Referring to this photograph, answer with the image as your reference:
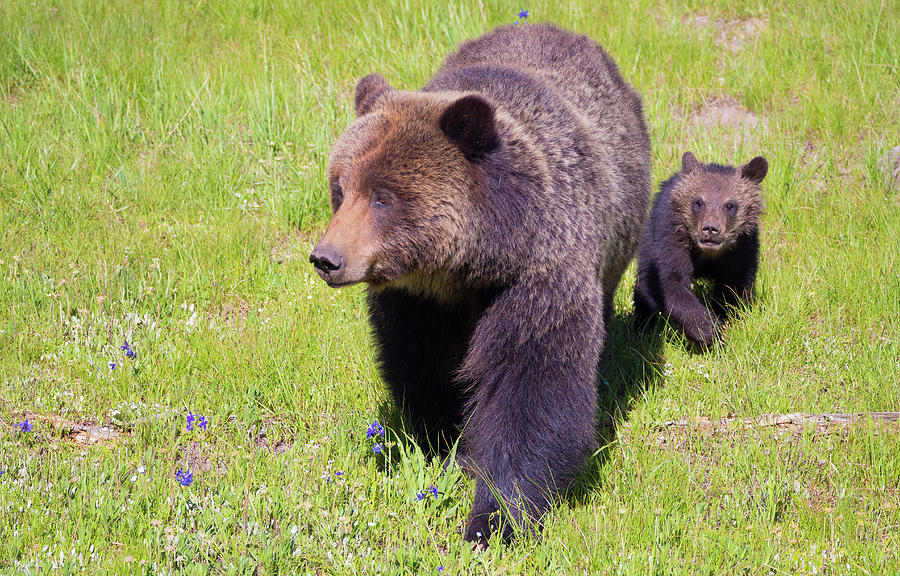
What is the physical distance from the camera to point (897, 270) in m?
6.18

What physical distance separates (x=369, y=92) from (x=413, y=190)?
34.3 inches

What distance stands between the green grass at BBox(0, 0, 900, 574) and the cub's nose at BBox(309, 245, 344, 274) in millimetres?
1179

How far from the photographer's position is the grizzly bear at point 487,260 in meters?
3.94

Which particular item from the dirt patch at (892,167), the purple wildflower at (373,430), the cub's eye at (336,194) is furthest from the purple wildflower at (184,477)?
the dirt patch at (892,167)

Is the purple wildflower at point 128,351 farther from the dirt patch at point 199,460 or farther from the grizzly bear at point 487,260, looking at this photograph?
the grizzly bear at point 487,260

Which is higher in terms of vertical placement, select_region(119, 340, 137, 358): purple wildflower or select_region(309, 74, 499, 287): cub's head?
select_region(309, 74, 499, 287): cub's head

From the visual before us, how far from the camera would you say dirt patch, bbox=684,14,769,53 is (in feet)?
29.9

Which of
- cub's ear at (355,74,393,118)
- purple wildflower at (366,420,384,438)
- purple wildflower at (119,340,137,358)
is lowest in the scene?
purple wildflower at (119,340,137,358)

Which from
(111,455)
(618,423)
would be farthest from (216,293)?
(618,423)

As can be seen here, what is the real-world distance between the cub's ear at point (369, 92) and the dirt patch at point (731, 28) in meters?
5.56

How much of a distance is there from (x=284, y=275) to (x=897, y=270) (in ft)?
14.3

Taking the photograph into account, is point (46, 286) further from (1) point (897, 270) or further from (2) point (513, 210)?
(1) point (897, 270)

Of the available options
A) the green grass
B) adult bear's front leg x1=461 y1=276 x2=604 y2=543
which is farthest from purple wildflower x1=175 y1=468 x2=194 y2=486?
adult bear's front leg x1=461 y1=276 x2=604 y2=543

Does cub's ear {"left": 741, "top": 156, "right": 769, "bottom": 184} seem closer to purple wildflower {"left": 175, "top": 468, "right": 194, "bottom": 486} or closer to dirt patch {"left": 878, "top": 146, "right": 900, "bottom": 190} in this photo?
dirt patch {"left": 878, "top": 146, "right": 900, "bottom": 190}
